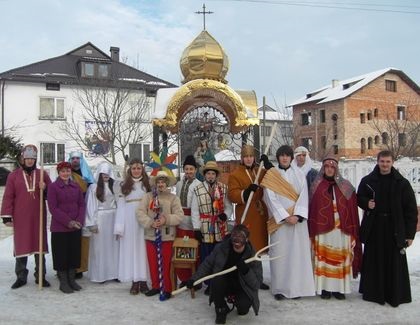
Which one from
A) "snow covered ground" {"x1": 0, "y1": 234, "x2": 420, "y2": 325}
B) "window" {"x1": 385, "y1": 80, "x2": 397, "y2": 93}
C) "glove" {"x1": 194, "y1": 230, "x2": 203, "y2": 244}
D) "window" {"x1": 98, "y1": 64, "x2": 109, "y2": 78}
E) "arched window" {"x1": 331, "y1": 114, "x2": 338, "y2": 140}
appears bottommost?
"snow covered ground" {"x1": 0, "y1": 234, "x2": 420, "y2": 325}

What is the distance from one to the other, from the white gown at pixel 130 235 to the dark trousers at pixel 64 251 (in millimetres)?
548

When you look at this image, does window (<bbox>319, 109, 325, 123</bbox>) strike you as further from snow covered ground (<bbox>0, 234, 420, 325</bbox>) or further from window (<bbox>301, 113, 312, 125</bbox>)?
snow covered ground (<bbox>0, 234, 420, 325</bbox>)

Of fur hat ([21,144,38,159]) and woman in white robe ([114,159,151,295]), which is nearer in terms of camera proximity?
woman in white robe ([114,159,151,295])

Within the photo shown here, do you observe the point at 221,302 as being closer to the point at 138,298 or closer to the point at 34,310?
the point at 138,298

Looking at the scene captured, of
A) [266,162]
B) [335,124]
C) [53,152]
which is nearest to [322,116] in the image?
[335,124]

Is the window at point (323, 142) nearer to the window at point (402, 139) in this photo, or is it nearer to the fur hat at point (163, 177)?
the window at point (402, 139)

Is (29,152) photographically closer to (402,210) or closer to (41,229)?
(41,229)

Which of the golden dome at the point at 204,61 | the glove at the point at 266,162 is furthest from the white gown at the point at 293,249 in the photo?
the golden dome at the point at 204,61

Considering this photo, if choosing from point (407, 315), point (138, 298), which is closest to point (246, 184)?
point (138, 298)

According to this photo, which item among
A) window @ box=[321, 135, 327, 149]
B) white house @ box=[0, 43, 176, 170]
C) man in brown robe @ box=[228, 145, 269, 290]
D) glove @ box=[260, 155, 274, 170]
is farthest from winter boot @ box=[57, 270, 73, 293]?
window @ box=[321, 135, 327, 149]

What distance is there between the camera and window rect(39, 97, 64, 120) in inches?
1072

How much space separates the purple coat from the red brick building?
1187 inches

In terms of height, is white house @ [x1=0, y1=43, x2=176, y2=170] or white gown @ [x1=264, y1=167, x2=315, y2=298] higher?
white house @ [x1=0, y1=43, x2=176, y2=170]

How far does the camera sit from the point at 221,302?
4.28 m
